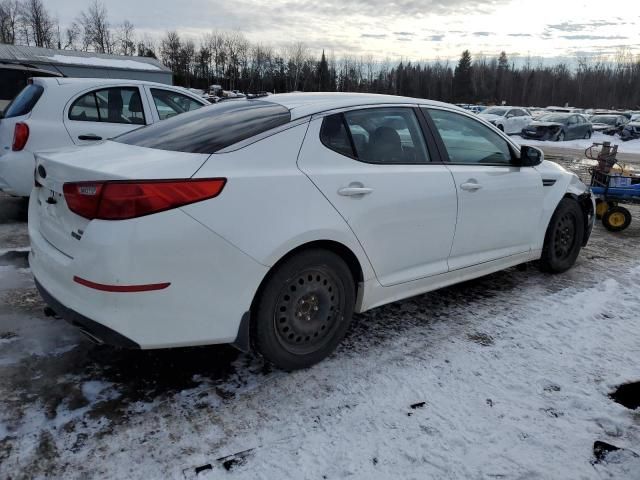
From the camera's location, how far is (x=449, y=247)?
3.70 metres

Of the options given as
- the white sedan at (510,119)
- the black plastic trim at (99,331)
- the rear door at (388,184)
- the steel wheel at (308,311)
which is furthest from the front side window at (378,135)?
the white sedan at (510,119)

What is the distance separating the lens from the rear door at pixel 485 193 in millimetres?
3768

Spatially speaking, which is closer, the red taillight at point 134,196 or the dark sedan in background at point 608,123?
the red taillight at point 134,196

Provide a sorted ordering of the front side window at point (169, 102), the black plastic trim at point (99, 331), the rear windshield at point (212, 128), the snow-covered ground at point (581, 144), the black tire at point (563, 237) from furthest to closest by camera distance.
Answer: the snow-covered ground at point (581, 144) < the front side window at point (169, 102) < the black tire at point (563, 237) < the rear windshield at point (212, 128) < the black plastic trim at point (99, 331)

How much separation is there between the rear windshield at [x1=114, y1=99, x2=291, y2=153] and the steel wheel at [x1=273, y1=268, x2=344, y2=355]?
872 mm

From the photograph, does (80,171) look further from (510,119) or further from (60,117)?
(510,119)

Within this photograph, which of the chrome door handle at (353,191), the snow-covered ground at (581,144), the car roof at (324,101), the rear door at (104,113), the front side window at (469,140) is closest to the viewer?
the chrome door handle at (353,191)

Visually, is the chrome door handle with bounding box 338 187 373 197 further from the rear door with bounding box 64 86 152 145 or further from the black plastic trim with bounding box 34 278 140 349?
the rear door with bounding box 64 86 152 145

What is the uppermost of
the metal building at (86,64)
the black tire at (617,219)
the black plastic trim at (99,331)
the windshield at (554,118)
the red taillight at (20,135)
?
the metal building at (86,64)

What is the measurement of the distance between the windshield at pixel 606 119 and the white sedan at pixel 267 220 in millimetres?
37285

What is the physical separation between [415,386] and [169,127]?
225 cm

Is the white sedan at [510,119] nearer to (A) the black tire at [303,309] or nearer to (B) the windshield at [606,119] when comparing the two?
(B) the windshield at [606,119]

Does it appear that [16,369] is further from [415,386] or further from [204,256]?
[415,386]

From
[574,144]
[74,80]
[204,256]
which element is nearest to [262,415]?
[204,256]
